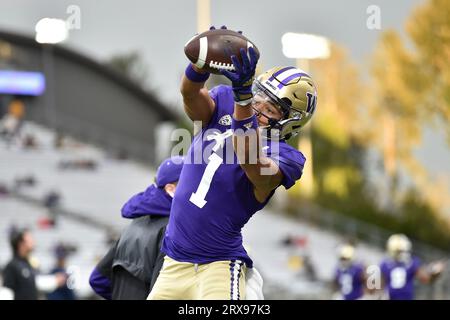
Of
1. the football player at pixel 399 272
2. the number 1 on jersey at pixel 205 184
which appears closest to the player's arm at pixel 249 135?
the number 1 on jersey at pixel 205 184

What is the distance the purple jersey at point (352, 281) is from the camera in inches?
494

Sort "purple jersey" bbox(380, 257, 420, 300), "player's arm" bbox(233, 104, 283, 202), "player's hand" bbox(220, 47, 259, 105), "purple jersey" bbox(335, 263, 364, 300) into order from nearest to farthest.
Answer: "player's hand" bbox(220, 47, 259, 105) < "player's arm" bbox(233, 104, 283, 202) < "purple jersey" bbox(380, 257, 420, 300) < "purple jersey" bbox(335, 263, 364, 300)

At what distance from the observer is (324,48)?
96.4 feet

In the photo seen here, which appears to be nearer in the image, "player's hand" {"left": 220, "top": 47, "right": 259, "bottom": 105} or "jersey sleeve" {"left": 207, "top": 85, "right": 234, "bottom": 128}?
"player's hand" {"left": 220, "top": 47, "right": 259, "bottom": 105}

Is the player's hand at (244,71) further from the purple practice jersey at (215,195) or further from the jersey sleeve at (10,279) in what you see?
the jersey sleeve at (10,279)

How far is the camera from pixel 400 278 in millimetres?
12273

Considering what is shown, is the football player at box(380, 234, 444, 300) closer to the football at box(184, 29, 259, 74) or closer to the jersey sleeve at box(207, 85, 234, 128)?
the jersey sleeve at box(207, 85, 234, 128)

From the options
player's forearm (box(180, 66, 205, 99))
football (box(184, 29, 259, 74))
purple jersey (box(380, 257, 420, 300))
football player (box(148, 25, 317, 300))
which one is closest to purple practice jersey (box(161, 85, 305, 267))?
football player (box(148, 25, 317, 300))

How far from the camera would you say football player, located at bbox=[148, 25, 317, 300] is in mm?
4750

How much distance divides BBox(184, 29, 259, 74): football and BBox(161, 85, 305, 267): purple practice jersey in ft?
1.81

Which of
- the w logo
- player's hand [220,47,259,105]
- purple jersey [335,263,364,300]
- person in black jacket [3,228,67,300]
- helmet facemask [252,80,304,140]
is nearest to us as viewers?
player's hand [220,47,259,105]

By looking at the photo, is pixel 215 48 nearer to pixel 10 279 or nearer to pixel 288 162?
pixel 288 162

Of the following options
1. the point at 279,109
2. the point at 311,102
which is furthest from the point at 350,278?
the point at 279,109

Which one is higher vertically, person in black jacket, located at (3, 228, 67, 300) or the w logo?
the w logo
